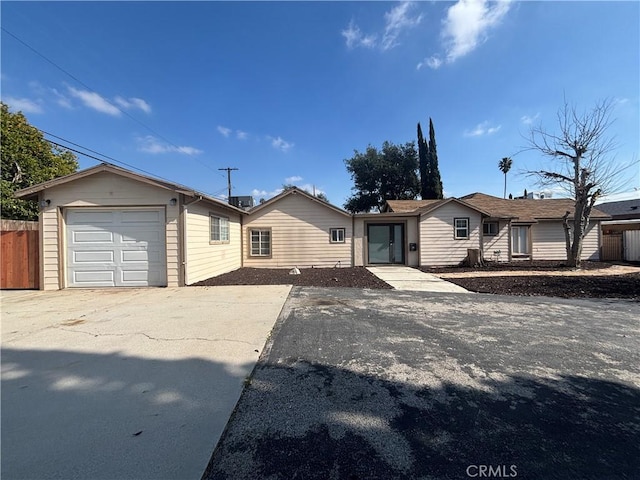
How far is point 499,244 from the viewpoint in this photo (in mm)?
15227

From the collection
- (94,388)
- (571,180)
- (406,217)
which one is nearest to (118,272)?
(94,388)

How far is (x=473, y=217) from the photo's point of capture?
1430cm

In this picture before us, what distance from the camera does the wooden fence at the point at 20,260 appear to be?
27.4 ft

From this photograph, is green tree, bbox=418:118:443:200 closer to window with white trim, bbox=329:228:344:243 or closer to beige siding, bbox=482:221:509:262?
beige siding, bbox=482:221:509:262

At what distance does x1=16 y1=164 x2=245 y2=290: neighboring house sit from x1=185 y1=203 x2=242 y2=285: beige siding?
223 mm

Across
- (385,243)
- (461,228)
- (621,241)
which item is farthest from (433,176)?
(385,243)

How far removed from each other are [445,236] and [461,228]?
842 mm

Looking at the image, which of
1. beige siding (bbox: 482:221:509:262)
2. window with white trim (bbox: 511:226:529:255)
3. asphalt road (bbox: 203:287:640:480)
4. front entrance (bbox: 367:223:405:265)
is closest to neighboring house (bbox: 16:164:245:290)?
asphalt road (bbox: 203:287:640:480)

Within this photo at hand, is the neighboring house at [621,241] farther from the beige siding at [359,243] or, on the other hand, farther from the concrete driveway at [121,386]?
the concrete driveway at [121,386]

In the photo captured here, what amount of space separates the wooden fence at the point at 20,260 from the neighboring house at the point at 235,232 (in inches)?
A: 11.9

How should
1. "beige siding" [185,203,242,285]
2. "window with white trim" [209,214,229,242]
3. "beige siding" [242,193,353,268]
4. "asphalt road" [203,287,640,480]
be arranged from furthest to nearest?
"beige siding" [242,193,353,268]
"window with white trim" [209,214,229,242]
"beige siding" [185,203,242,285]
"asphalt road" [203,287,640,480]

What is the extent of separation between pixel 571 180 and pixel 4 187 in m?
27.7

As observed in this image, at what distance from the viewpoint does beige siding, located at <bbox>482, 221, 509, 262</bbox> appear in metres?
15.2

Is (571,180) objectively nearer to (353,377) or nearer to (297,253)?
(297,253)
